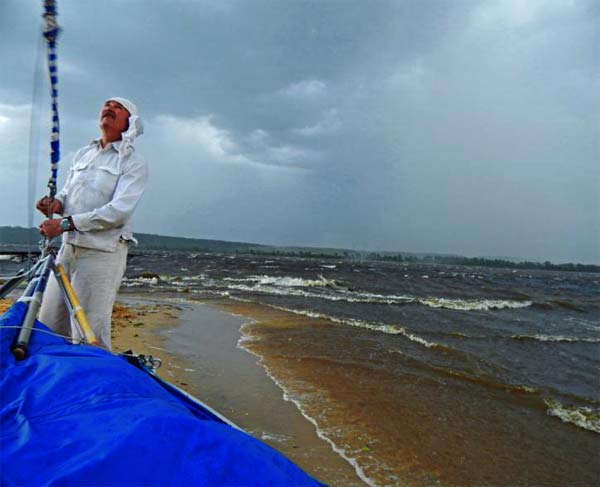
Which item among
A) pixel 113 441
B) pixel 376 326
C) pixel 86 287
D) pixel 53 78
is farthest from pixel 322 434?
pixel 376 326

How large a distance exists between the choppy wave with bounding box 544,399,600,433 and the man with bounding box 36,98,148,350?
5315mm

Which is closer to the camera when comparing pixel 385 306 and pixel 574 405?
pixel 574 405

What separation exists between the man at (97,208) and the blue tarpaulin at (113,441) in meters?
1.47

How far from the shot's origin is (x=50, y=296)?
125 inches

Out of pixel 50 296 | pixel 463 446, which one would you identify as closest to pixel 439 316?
pixel 463 446

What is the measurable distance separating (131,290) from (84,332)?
61.0 ft

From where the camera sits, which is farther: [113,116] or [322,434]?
[322,434]

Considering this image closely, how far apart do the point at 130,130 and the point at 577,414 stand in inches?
239

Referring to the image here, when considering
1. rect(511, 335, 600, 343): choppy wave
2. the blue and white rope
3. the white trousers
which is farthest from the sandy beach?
rect(511, 335, 600, 343): choppy wave

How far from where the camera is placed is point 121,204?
2934 mm

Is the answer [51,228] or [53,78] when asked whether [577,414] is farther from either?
[53,78]

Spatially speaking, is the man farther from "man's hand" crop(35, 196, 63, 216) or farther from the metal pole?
the metal pole

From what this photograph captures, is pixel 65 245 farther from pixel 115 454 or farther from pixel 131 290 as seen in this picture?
pixel 131 290

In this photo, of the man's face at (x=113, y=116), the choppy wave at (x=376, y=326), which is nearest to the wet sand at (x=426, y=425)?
the choppy wave at (x=376, y=326)
